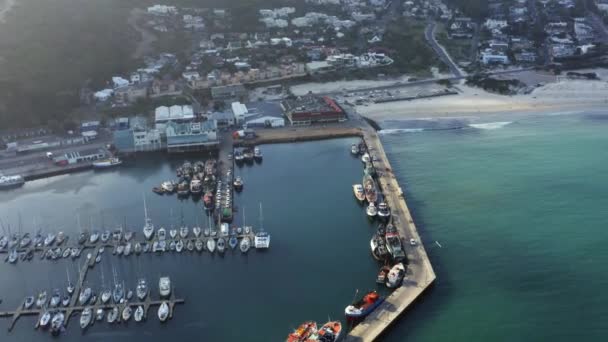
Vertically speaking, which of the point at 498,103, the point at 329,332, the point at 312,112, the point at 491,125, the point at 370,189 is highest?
the point at 312,112

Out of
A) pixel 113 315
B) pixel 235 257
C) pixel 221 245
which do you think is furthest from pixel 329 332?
pixel 113 315

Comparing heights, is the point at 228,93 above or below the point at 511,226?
above

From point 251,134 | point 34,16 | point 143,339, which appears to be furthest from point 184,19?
point 143,339

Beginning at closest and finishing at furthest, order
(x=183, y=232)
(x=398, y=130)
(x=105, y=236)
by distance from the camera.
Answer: (x=105, y=236), (x=183, y=232), (x=398, y=130)

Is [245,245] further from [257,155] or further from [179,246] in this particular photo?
[257,155]

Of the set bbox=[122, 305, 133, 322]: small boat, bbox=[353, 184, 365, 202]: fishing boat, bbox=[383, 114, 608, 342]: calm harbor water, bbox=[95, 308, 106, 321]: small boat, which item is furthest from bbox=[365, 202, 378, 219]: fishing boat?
bbox=[95, 308, 106, 321]: small boat

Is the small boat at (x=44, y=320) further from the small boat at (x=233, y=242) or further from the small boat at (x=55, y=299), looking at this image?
the small boat at (x=233, y=242)

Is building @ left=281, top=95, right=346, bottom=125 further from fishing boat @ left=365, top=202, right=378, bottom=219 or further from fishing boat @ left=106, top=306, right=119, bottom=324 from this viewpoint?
fishing boat @ left=106, top=306, right=119, bottom=324
